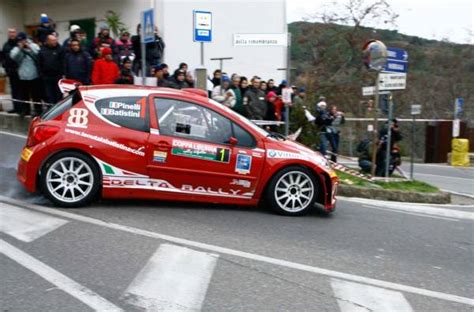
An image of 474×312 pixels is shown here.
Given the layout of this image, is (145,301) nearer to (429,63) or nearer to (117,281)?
(117,281)

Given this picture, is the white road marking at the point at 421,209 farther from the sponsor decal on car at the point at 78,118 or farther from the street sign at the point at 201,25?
the sponsor decal on car at the point at 78,118

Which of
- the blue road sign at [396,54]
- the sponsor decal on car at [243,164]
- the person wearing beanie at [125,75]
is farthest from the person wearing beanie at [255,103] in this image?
the sponsor decal on car at [243,164]

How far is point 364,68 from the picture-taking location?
28.0 meters

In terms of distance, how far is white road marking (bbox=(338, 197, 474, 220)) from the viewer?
9.34 m

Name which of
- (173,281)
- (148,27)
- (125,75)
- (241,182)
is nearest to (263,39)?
(148,27)

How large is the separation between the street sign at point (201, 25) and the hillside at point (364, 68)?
17.3 m

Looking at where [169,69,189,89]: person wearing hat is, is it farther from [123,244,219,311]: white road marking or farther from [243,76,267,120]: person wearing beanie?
[123,244,219,311]: white road marking

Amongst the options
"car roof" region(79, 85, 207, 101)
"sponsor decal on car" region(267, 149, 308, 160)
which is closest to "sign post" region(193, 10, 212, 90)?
"car roof" region(79, 85, 207, 101)

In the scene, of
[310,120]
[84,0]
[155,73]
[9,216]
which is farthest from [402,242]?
[84,0]

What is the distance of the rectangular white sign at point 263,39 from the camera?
37.7 feet

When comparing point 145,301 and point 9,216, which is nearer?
point 145,301

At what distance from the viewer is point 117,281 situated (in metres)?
4.76

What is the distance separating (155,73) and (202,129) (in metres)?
5.30

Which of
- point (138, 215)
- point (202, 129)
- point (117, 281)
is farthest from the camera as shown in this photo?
point (202, 129)
